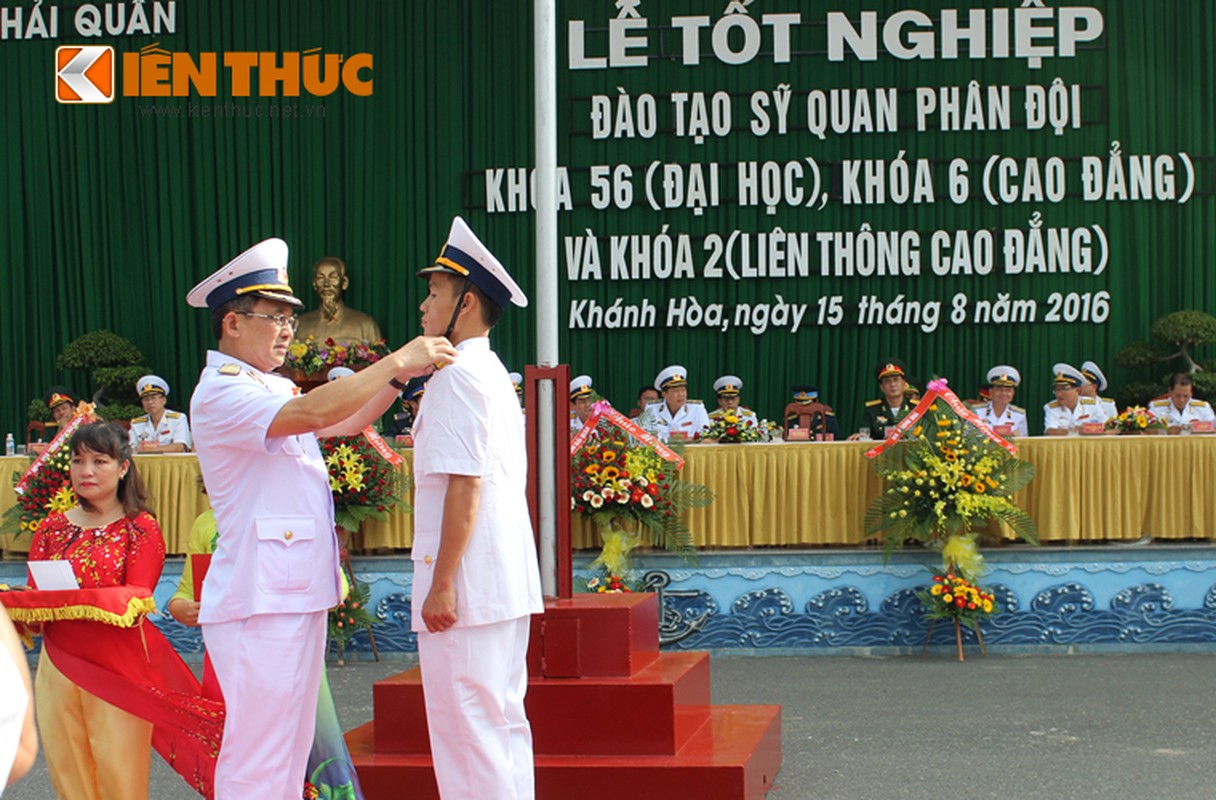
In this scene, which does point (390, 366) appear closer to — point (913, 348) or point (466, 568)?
point (466, 568)

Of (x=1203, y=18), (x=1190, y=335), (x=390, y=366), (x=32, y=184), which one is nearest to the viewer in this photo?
(x=390, y=366)

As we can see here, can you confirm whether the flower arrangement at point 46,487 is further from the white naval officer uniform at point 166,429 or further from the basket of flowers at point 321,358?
the white naval officer uniform at point 166,429

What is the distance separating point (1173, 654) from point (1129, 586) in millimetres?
367

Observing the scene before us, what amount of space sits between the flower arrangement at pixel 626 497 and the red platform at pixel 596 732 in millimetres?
2735

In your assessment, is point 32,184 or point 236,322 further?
point 32,184

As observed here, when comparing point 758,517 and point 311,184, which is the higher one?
point 311,184

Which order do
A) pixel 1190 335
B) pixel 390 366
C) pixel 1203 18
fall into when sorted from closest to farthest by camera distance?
pixel 390 366, pixel 1190 335, pixel 1203 18

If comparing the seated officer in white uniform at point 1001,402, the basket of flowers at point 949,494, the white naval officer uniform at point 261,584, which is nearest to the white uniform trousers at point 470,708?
the white naval officer uniform at point 261,584

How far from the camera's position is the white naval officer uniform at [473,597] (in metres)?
3.21

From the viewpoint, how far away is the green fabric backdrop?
1165cm

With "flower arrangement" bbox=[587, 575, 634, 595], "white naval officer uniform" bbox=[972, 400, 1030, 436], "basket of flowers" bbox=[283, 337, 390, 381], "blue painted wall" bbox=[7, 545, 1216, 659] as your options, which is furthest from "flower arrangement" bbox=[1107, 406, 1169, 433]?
"basket of flowers" bbox=[283, 337, 390, 381]

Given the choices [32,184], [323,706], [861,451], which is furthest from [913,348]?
[323,706]

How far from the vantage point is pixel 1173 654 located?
6.98 meters

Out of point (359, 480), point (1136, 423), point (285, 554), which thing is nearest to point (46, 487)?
point (359, 480)
